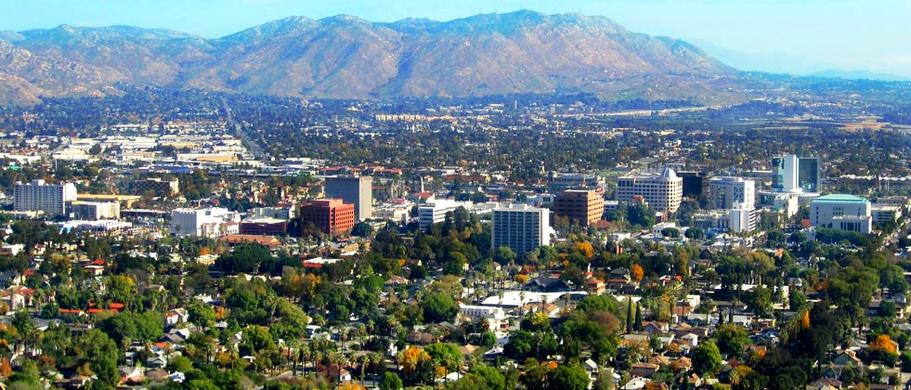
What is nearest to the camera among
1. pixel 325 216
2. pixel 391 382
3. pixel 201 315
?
pixel 391 382

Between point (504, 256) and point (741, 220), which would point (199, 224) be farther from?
point (741, 220)

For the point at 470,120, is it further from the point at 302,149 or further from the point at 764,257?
the point at 764,257

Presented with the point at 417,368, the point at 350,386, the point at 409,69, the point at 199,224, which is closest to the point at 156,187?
the point at 199,224

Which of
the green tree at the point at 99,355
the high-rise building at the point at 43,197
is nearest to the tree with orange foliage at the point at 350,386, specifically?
the green tree at the point at 99,355

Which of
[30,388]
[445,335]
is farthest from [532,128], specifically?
[30,388]

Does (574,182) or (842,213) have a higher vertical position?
(574,182)
